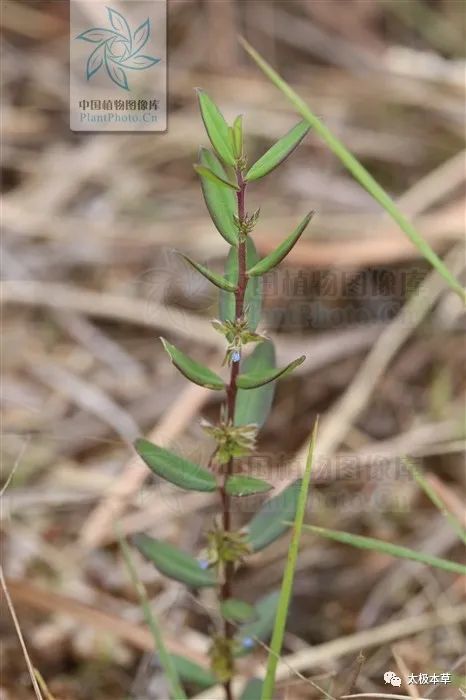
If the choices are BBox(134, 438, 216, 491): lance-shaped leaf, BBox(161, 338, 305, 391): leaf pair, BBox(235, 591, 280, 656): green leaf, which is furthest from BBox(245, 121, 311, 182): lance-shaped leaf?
BBox(235, 591, 280, 656): green leaf

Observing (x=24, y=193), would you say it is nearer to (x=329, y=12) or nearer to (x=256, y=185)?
(x=256, y=185)

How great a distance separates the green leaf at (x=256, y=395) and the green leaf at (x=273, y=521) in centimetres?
9

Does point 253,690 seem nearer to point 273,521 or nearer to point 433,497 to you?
point 273,521

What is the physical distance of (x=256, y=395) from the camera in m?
0.98

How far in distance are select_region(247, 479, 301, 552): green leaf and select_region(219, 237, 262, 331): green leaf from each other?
211 millimetres

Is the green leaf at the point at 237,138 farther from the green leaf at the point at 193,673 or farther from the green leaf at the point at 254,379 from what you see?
the green leaf at the point at 193,673

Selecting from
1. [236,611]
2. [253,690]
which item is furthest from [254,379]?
[253,690]

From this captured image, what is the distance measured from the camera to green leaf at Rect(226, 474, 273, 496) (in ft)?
2.97

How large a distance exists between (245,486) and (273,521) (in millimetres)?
114

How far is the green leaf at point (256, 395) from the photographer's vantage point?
961 millimetres

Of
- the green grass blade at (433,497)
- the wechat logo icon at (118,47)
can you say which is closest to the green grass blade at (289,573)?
the green grass blade at (433,497)

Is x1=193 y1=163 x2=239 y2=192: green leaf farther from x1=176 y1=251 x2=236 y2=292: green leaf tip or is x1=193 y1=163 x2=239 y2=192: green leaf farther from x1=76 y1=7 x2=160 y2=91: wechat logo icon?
x1=76 y1=7 x2=160 y2=91: wechat logo icon

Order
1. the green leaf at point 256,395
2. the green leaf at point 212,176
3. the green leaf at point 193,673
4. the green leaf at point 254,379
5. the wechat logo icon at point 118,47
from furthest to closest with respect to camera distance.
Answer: the wechat logo icon at point 118,47 < the green leaf at point 193,673 < the green leaf at point 256,395 < the green leaf at point 254,379 < the green leaf at point 212,176
